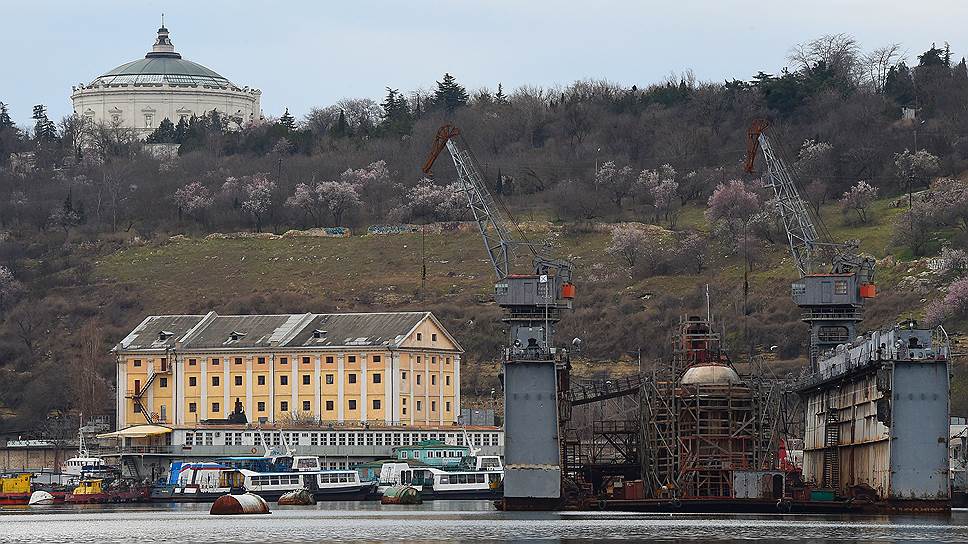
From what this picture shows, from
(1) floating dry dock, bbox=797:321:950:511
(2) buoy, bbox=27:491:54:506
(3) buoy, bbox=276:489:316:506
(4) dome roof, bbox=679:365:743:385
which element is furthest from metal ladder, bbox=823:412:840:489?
(2) buoy, bbox=27:491:54:506

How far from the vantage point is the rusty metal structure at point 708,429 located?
389ft

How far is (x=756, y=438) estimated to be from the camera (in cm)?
11881

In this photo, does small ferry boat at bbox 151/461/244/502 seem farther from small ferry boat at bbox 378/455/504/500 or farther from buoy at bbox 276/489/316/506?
small ferry boat at bbox 378/455/504/500

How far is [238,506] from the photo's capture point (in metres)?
126

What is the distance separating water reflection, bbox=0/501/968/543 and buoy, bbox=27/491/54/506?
19146mm

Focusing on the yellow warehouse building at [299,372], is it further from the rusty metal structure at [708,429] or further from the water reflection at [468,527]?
the rusty metal structure at [708,429]

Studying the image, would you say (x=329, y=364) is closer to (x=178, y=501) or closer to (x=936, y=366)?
(x=178, y=501)

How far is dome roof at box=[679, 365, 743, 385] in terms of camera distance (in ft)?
389

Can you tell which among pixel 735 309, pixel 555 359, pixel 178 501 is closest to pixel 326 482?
pixel 178 501

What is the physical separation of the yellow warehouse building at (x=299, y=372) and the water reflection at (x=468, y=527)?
49.1 meters

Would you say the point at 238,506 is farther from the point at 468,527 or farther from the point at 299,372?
the point at 299,372

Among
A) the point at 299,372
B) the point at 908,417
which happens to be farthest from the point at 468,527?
the point at 299,372

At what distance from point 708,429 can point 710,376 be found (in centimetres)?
281

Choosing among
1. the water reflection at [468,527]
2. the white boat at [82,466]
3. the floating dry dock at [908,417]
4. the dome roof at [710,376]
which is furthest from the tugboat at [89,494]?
the floating dry dock at [908,417]
